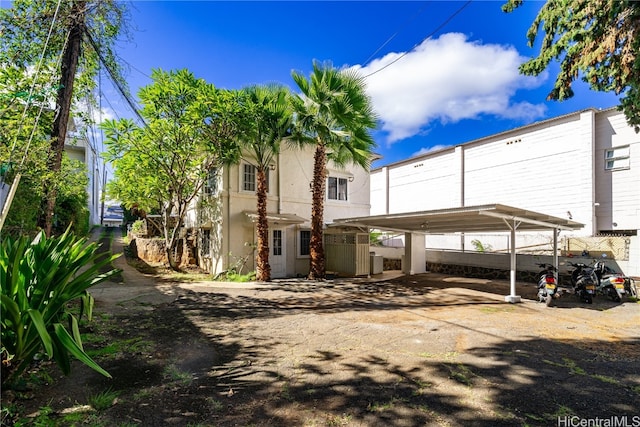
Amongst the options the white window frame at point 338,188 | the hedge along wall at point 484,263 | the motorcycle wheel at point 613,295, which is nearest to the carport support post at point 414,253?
the hedge along wall at point 484,263

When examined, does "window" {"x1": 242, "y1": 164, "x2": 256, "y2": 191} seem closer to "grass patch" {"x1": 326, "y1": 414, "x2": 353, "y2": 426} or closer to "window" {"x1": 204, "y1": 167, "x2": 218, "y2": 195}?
"window" {"x1": 204, "y1": 167, "x2": 218, "y2": 195}

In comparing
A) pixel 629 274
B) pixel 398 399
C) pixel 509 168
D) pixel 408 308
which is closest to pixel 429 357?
pixel 398 399

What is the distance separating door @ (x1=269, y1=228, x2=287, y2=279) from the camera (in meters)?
14.0

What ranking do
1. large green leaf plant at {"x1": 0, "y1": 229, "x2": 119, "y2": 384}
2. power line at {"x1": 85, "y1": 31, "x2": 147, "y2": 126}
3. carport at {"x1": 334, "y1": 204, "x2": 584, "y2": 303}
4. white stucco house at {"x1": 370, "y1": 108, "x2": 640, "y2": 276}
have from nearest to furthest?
large green leaf plant at {"x1": 0, "y1": 229, "x2": 119, "y2": 384} → power line at {"x1": 85, "y1": 31, "x2": 147, "y2": 126} → carport at {"x1": 334, "y1": 204, "x2": 584, "y2": 303} → white stucco house at {"x1": 370, "y1": 108, "x2": 640, "y2": 276}

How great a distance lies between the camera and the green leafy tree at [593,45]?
22.1 ft

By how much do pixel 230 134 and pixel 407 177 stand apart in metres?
14.5

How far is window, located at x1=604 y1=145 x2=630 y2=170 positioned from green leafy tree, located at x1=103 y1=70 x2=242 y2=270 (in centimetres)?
1545

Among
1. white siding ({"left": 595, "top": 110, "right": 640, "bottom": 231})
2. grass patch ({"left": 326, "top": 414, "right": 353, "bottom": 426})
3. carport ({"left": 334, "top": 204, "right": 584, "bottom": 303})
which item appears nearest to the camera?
grass patch ({"left": 326, "top": 414, "right": 353, "bottom": 426})

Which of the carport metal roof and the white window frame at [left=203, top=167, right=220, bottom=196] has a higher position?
the white window frame at [left=203, top=167, right=220, bottom=196]

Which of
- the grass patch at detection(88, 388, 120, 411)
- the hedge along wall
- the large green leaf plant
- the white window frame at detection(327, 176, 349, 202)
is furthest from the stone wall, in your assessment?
the grass patch at detection(88, 388, 120, 411)

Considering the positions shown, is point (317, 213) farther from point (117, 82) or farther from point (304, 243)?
point (117, 82)

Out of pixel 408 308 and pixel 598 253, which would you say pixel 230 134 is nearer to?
pixel 408 308

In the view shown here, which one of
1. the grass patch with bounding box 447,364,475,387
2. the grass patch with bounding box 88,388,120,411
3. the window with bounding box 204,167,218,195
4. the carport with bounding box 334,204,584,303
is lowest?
the grass patch with bounding box 447,364,475,387

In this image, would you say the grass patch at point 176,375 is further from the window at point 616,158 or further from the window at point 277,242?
the window at point 616,158
